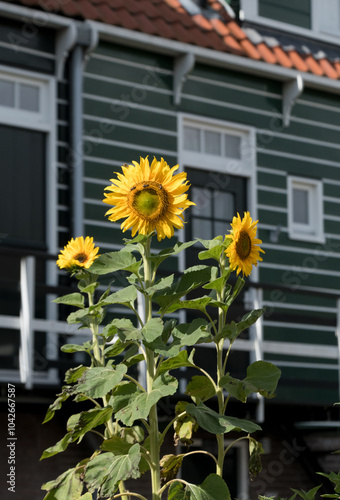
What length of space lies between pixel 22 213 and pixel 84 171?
0.80m

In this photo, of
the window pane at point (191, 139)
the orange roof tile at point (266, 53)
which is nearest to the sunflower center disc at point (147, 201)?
the window pane at point (191, 139)

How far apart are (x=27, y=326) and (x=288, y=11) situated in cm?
617

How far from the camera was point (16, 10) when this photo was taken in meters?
8.55

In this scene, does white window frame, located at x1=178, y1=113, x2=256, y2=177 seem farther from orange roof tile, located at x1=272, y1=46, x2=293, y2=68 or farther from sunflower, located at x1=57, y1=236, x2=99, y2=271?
sunflower, located at x1=57, y1=236, x2=99, y2=271

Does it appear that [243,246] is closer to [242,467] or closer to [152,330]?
[152,330]

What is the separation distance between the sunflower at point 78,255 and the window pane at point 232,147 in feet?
23.2

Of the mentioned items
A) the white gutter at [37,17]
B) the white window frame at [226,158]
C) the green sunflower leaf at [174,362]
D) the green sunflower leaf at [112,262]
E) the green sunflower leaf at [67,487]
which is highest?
the white gutter at [37,17]

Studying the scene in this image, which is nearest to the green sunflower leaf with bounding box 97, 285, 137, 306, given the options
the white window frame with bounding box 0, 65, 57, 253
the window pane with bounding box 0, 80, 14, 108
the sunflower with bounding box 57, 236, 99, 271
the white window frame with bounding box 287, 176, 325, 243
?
the sunflower with bounding box 57, 236, 99, 271

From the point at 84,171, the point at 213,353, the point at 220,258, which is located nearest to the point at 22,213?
the point at 84,171

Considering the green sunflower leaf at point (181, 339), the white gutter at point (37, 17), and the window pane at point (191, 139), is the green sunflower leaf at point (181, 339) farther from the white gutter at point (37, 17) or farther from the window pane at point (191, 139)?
the window pane at point (191, 139)

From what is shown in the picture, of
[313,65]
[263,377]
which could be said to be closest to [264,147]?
[313,65]

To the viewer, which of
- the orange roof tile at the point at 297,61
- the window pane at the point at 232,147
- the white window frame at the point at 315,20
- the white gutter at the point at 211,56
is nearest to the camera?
the white gutter at the point at 211,56

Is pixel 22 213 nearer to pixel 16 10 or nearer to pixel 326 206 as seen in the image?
pixel 16 10

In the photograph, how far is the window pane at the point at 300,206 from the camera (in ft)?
36.0
